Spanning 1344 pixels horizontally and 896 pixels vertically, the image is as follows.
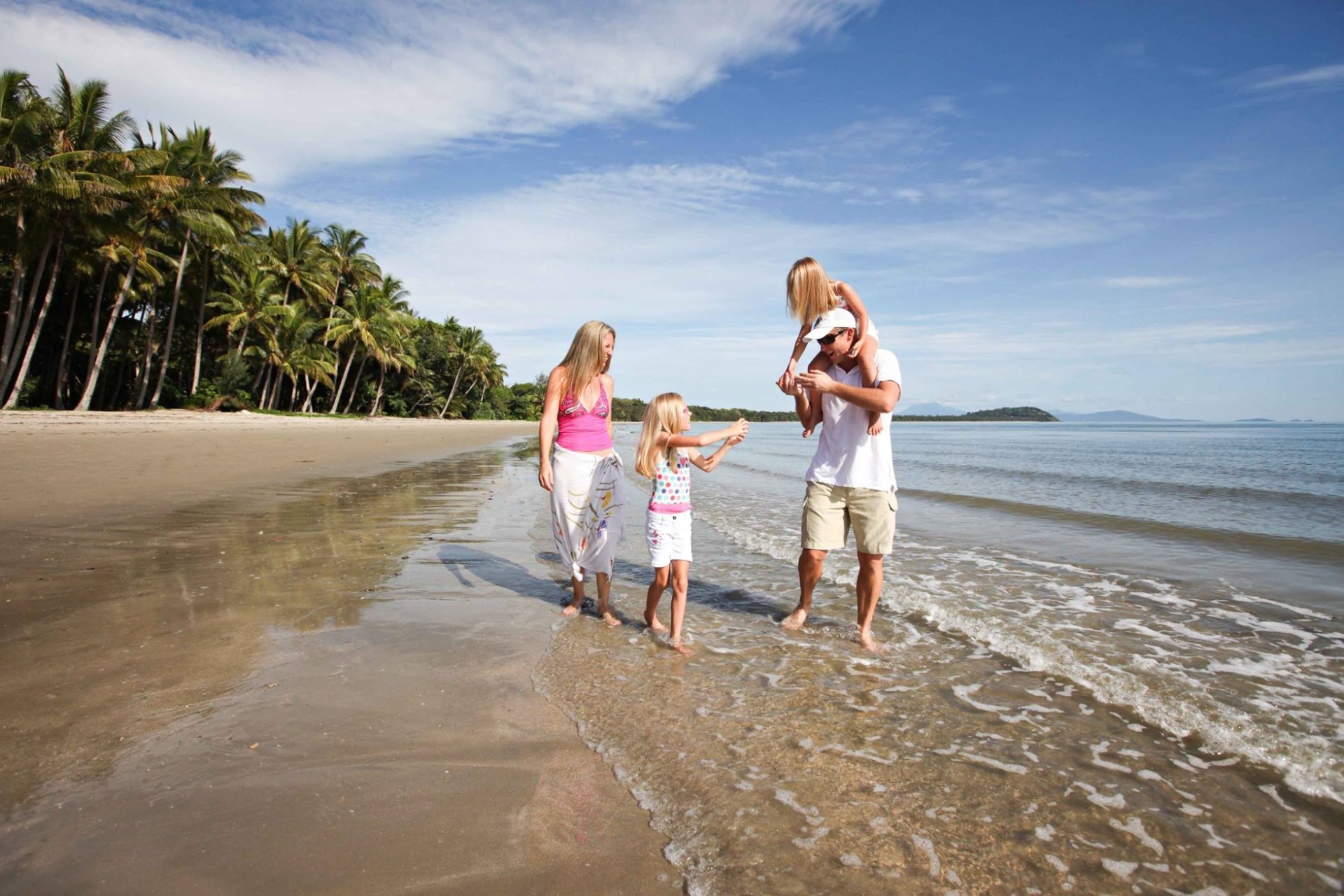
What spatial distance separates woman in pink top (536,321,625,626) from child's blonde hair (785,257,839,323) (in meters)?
1.29

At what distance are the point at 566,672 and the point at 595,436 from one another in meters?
1.59

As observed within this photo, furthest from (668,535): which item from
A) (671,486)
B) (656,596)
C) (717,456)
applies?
(717,456)

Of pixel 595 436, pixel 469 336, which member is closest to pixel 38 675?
pixel 595 436

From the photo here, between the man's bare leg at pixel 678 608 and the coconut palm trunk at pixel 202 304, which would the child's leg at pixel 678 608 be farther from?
the coconut palm trunk at pixel 202 304

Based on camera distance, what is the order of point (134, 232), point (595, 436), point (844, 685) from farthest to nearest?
1. point (134, 232)
2. point (595, 436)
3. point (844, 685)

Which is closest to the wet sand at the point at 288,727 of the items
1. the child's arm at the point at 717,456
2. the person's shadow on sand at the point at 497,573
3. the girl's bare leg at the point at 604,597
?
the person's shadow on sand at the point at 497,573

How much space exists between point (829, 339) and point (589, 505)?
6.30 feet

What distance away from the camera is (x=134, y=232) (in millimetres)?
24094

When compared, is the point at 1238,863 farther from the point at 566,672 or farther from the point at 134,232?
the point at 134,232

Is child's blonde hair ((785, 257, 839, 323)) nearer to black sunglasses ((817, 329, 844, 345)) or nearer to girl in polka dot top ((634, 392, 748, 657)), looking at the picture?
black sunglasses ((817, 329, 844, 345))

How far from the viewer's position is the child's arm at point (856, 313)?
12.4 ft

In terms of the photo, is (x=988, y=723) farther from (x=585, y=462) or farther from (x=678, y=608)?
(x=585, y=462)

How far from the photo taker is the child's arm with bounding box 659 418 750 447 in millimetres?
3809

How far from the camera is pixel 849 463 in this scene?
4.12 metres
